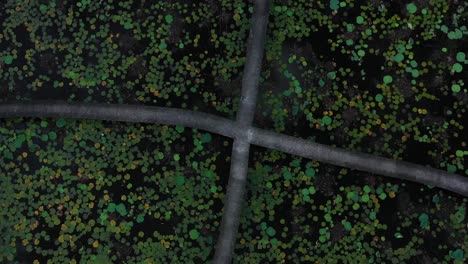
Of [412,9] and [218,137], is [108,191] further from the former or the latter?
[412,9]

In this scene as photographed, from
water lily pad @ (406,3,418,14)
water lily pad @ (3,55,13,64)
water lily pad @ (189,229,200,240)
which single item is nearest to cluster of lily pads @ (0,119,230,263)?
water lily pad @ (189,229,200,240)

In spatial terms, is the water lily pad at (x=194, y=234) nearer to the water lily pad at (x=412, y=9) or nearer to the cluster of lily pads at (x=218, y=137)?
the cluster of lily pads at (x=218, y=137)

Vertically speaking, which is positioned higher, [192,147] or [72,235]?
[192,147]

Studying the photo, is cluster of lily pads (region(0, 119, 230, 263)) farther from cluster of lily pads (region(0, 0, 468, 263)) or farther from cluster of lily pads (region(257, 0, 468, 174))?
cluster of lily pads (region(257, 0, 468, 174))

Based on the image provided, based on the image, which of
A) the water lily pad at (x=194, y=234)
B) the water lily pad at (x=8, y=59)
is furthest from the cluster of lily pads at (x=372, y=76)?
the water lily pad at (x=8, y=59)

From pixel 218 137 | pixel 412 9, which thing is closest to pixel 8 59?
pixel 218 137

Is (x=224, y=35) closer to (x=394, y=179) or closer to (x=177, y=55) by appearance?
(x=177, y=55)

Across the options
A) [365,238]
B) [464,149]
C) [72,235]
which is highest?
[464,149]

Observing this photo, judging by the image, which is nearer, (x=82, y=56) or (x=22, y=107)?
(x=22, y=107)


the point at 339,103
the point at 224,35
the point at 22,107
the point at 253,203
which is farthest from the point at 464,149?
the point at 22,107
